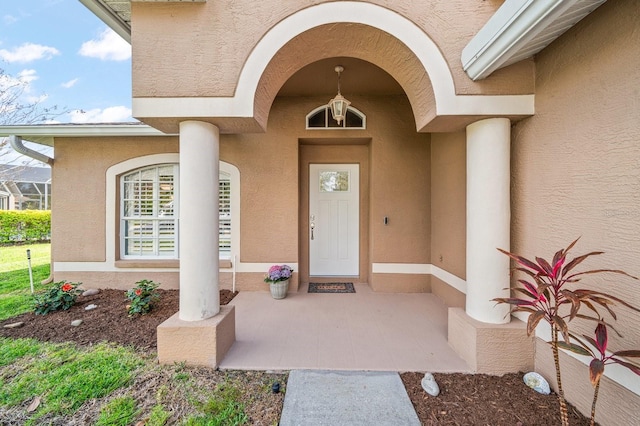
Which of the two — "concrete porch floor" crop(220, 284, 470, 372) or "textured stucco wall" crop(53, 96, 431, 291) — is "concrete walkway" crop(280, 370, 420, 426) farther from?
"textured stucco wall" crop(53, 96, 431, 291)

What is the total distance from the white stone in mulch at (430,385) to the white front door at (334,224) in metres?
3.03

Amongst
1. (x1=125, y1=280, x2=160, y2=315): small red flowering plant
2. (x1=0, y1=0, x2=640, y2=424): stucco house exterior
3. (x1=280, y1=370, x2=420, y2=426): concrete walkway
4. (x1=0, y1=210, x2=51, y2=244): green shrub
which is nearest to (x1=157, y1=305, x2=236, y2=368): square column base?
(x1=0, y1=0, x2=640, y2=424): stucco house exterior

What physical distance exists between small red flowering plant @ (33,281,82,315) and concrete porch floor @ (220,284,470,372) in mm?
2504

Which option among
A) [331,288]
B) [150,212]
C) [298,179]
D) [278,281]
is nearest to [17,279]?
[150,212]

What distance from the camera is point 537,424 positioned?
1910 mm

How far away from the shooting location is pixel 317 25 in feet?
8.45

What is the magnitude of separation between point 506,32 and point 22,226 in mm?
16914

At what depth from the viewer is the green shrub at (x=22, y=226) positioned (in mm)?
10500

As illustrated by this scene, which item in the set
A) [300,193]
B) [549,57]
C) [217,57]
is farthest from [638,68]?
[300,193]

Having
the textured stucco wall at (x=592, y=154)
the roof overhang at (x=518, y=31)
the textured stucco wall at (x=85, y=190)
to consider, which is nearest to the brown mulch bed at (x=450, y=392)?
the textured stucco wall at (x=592, y=154)

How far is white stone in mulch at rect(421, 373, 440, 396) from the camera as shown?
2203mm

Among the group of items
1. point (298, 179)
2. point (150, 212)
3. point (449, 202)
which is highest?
point (298, 179)

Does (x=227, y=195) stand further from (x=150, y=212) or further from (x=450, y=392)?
(x=450, y=392)

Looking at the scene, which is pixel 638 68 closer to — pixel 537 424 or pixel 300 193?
pixel 537 424
